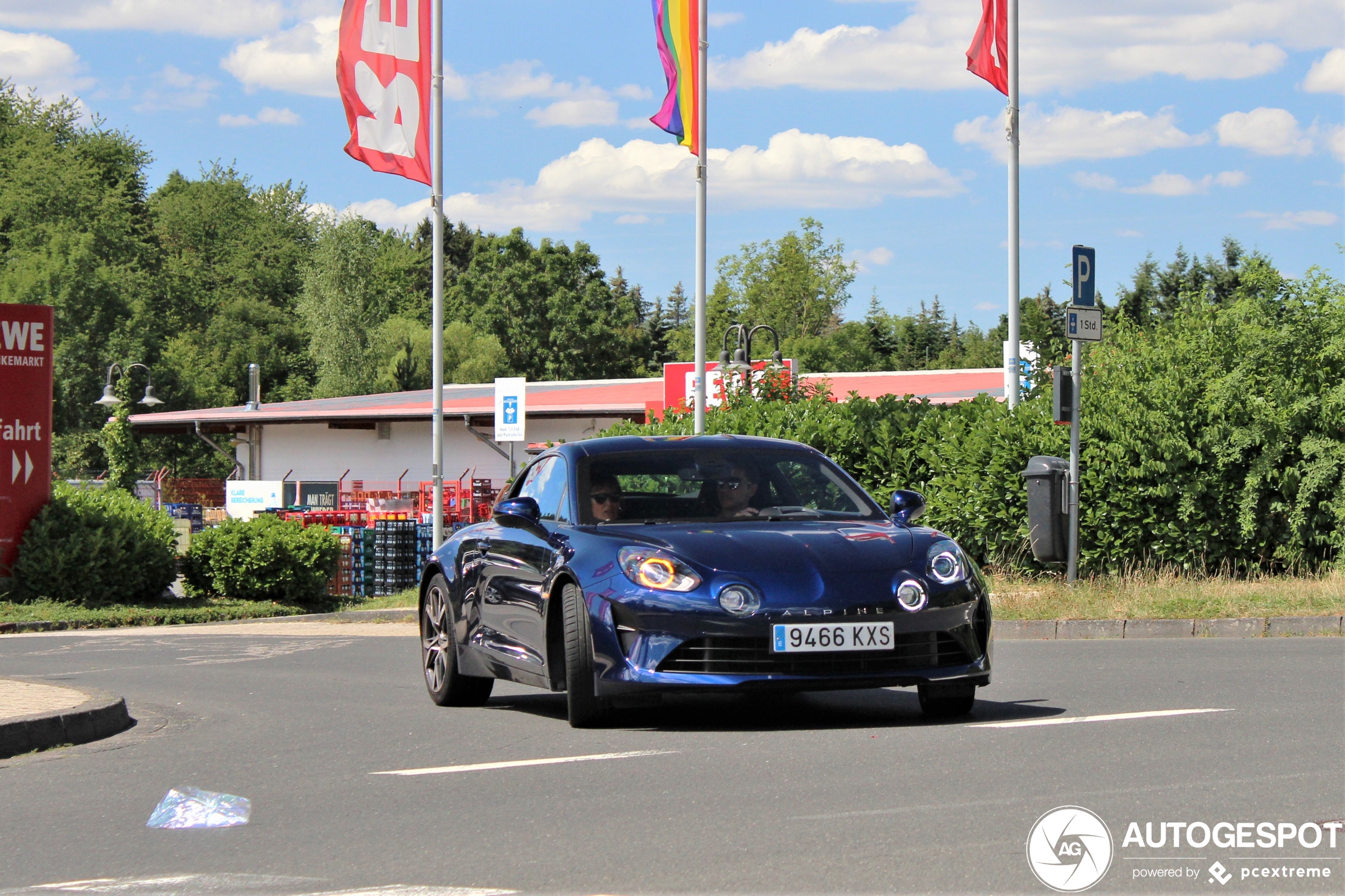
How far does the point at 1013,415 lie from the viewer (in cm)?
1775

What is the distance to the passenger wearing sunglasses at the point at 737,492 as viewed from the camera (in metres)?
8.33

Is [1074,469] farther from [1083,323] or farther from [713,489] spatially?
[713,489]

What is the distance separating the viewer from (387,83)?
22000 millimetres

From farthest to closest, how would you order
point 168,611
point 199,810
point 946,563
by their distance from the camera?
1. point 168,611
2. point 946,563
3. point 199,810

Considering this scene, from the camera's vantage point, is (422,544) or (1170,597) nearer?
(1170,597)

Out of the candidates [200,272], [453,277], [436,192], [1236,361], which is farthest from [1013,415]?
[453,277]

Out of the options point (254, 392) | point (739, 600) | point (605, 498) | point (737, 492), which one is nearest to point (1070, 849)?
point (739, 600)

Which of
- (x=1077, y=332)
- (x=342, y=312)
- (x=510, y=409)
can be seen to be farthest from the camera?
(x=342, y=312)

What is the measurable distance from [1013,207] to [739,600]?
1574 centimetres

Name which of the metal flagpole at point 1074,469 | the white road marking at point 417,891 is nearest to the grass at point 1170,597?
the metal flagpole at point 1074,469

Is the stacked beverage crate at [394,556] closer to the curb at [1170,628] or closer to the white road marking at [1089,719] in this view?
the curb at [1170,628]

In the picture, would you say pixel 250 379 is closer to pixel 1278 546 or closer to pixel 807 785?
pixel 1278 546

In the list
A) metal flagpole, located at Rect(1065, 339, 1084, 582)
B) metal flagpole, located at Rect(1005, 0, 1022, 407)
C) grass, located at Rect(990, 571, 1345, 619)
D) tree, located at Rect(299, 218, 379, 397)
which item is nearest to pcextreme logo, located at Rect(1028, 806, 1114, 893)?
grass, located at Rect(990, 571, 1345, 619)

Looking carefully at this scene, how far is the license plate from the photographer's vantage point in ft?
23.5
